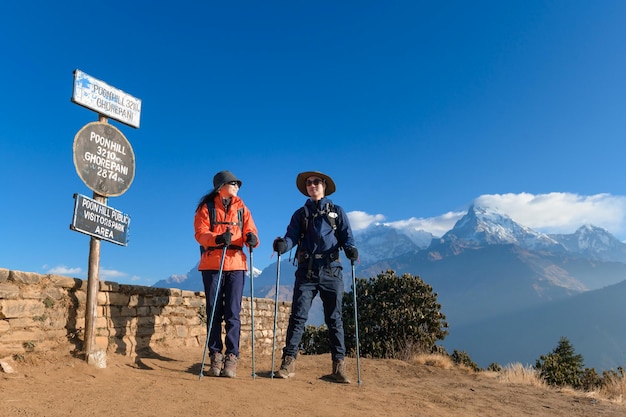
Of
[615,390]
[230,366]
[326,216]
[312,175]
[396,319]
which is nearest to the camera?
[230,366]

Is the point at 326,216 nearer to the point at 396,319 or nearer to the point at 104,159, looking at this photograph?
the point at 104,159

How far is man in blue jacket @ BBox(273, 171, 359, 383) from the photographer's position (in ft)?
19.0

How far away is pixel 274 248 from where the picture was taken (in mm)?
5816

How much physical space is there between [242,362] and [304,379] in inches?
62.0

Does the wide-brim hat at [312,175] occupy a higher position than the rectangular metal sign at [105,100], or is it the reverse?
the rectangular metal sign at [105,100]

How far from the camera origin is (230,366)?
5449 mm

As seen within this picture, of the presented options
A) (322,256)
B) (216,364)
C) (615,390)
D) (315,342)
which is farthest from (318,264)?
(315,342)

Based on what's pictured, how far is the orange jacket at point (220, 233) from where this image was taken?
568cm

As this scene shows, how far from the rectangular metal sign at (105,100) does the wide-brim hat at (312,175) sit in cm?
252

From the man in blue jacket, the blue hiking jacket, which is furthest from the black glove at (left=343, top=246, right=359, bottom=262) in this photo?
the blue hiking jacket

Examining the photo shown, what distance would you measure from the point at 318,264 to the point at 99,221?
289cm

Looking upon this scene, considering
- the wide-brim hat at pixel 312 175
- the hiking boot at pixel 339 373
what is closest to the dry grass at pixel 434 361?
the hiking boot at pixel 339 373

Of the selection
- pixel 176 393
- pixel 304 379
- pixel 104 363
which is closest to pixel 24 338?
pixel 104 363

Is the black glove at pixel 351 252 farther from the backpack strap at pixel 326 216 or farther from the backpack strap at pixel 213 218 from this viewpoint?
the backpack strap at pixel 213 218
